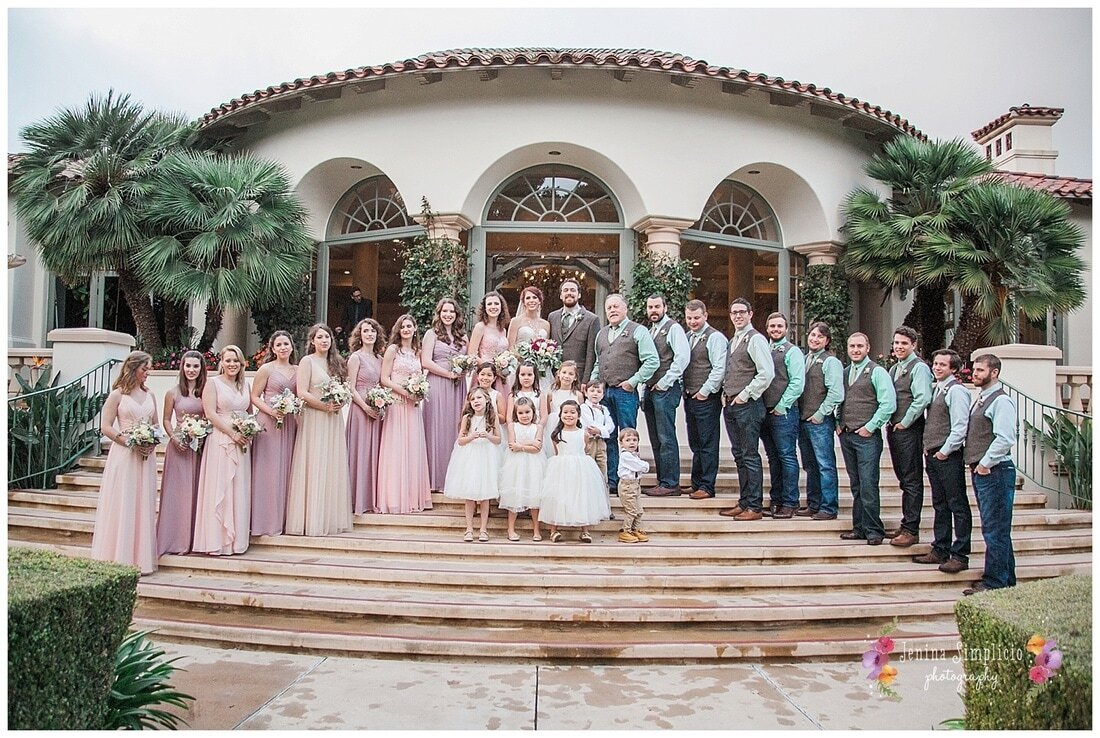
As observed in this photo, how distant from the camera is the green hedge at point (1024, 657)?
332cm

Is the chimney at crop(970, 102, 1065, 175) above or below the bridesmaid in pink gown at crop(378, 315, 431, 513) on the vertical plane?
above

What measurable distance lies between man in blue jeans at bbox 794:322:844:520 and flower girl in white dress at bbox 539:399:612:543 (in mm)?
2192

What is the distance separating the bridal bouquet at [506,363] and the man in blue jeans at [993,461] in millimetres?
4221

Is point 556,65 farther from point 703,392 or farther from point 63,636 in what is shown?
point 63,636

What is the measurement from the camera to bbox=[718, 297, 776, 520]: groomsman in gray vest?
7.96 m

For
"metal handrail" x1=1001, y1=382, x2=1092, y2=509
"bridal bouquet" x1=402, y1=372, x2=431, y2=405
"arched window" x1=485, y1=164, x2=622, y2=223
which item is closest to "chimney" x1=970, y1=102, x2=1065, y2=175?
"metal handrail" x1=1001, y1=382, x2=1092, y2=509

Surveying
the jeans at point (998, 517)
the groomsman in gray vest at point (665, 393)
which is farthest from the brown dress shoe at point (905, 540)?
the groomsman in gray vest at point (665, 393)

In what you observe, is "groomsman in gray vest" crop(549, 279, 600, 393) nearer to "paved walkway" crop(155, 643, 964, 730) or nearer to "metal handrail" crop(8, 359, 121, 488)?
"paved walkway" crop(155, 643, 964, 730)

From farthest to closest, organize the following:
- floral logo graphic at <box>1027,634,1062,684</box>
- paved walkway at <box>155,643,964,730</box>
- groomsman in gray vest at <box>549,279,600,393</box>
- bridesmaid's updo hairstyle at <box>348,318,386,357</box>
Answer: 1. groomsman in gray vest at <box>549,279,600,393</box>
2. bridesmaid's updo hairstyle at <box>348,318,386,357</box>
3. paved walkway at <box>155,643,964,730</box>
4. floral logo graphic at <box>1027,634,1062,684</box>

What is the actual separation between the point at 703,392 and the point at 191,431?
4823 mm

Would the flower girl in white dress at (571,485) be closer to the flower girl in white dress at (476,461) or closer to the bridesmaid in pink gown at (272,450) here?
the flower girl in white dress at (476,461)

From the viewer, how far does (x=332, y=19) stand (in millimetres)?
13016

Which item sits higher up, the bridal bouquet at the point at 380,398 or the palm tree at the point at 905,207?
the palm tree at the point at 905,207

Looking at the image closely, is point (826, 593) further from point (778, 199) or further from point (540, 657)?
point (778, 199)
